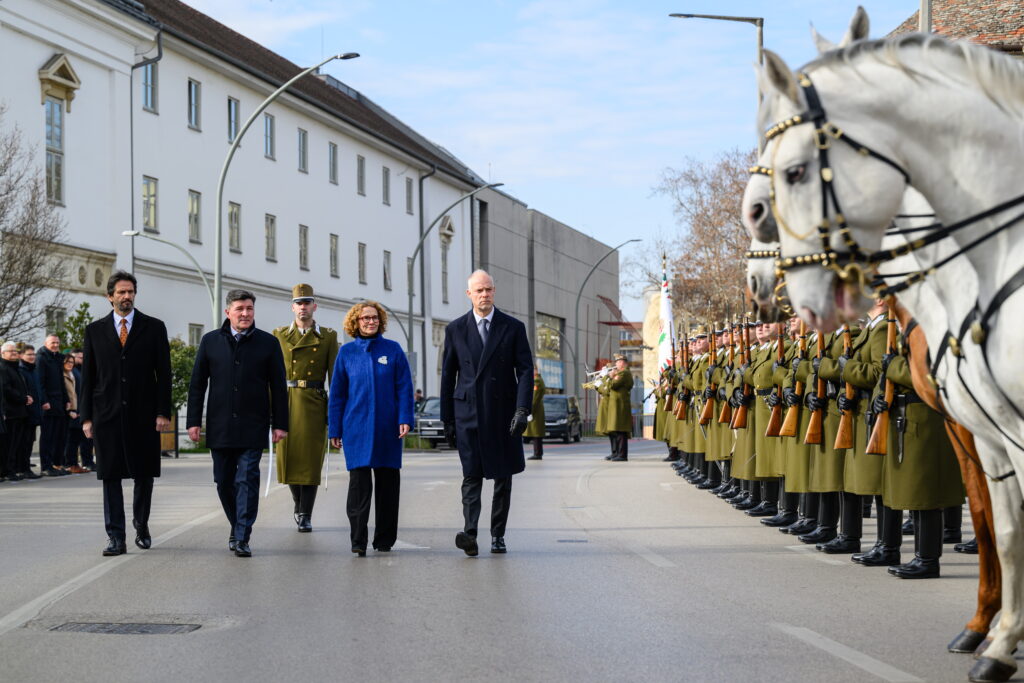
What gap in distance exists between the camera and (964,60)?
5367mm

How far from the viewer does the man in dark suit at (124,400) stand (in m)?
11.9

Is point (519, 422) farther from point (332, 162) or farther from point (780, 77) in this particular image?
point (332, 162)

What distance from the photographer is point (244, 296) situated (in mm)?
12336

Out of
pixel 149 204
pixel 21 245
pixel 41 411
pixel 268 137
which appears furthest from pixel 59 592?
pixel 268 137

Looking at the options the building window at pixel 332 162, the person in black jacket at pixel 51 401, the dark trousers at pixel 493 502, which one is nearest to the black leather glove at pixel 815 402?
the dark trousers at pixel 493 502

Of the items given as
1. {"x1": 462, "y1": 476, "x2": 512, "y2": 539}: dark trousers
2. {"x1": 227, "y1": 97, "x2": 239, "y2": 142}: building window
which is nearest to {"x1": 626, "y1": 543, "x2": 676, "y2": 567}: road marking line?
{"x1": 462, "y1": 476, "x2": 512, "y2": 539}: dark trousers

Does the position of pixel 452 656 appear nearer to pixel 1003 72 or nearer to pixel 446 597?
pixel 446 597

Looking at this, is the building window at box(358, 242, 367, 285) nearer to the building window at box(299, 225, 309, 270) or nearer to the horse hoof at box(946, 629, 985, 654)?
the building window at box(299, 225, 309, 270)

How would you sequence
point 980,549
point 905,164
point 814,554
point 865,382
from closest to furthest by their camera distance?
point 905,164
point 980,549
point 865,382
point 814,554

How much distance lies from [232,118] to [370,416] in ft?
127

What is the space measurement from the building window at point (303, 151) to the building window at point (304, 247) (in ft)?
7.07

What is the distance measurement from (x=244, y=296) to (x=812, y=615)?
19.5ft

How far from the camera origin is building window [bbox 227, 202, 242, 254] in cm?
4816

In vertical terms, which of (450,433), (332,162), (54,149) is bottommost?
(450,433)
